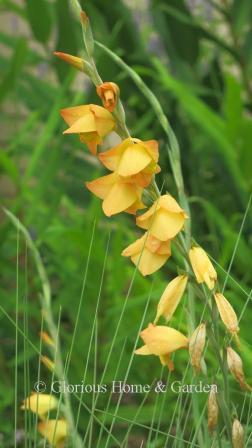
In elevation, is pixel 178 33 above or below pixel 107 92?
below

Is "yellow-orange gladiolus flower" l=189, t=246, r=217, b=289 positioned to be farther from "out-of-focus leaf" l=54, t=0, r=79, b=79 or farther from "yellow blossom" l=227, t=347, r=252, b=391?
"out-of-focus leaf" l=54, t=0, r=79, b=79

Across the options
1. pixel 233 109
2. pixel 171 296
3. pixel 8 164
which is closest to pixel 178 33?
pixel 233 109

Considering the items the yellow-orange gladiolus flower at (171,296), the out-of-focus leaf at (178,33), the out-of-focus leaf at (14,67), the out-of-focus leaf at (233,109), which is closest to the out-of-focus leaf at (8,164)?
the out-of-focus leaf at (14,67)

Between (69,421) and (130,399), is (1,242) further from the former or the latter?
(69,421)

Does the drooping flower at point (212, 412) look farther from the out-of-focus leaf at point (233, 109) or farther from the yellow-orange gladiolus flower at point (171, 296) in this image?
the out-of-focus leaf at point (233, 109)

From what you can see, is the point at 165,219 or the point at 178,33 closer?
the point at 165,219

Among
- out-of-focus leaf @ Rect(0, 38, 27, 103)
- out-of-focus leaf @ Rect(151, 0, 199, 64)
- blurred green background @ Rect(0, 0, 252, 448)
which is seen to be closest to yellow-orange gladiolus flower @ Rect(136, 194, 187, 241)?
blurred green background @ Rect(0, 0, 252, 448)

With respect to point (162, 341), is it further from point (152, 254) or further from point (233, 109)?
point (233, 109)
